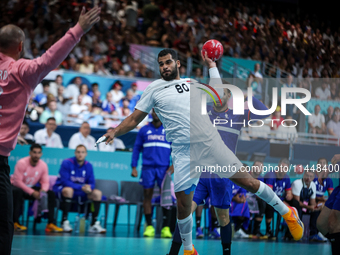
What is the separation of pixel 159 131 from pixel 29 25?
7562 mm

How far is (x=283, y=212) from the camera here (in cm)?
488

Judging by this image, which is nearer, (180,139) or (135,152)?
(180,139)

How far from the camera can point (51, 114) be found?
1088cm

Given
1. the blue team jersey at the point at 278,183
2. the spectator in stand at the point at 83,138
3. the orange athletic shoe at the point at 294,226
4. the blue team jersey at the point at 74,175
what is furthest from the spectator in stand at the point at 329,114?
the orange athletic shoe at the point at 294,226

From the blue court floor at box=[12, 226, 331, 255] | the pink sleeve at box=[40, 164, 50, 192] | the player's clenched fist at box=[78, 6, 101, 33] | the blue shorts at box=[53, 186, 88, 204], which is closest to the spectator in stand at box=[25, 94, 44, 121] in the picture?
the pink sleeve at box=[40, 164, 50, 192]

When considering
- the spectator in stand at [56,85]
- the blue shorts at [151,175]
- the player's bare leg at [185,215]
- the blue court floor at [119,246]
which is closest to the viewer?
the player's bare leg at [185,215]

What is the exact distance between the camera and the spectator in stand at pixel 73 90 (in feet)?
38.5

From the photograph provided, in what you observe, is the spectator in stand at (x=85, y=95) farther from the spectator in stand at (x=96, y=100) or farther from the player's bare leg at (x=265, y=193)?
the player's bare leg at (x=265, y=193)

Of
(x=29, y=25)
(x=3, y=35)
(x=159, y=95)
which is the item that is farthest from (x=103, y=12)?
(x=3, y=35)

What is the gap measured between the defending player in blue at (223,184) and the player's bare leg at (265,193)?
0.59 metres

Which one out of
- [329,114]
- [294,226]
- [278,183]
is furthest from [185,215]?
[329,114]

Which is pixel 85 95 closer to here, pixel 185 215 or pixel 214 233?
pixel 214 233

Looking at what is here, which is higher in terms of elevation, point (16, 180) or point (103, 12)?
point (103, 12)

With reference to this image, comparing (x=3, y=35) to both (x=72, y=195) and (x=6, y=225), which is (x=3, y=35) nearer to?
(x=6, y=225)
